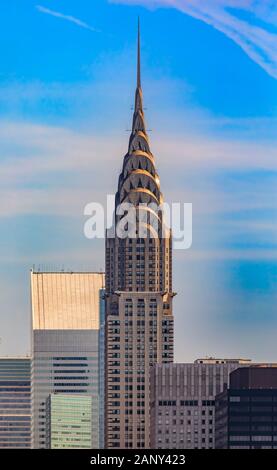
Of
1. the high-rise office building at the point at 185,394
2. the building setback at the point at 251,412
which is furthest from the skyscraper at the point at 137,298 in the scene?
the building setback at the point at 251,412

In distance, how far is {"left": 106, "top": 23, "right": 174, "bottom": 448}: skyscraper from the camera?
156875 mm

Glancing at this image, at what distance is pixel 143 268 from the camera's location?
6481 inches

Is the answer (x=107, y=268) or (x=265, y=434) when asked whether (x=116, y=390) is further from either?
(x=265, y=434)

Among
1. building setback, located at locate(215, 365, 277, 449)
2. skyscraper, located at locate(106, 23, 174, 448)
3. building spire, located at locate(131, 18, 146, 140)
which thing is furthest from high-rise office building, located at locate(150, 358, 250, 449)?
building spire, located at locate(131, 18, 146, 140)

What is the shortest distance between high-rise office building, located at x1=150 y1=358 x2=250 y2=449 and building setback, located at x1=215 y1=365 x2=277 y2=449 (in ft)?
30.7

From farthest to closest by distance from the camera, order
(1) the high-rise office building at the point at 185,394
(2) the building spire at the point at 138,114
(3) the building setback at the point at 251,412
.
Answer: (2) the building spire at the point at 138,114 → (1) the high-rise office building at the point at 185,394 → (3) the building setback at the point at 251,412

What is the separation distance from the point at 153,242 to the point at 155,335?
28.2ft

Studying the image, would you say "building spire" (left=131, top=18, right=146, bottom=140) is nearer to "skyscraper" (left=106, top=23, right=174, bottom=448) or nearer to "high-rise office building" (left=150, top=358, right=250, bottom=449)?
"skyscraper" (left=106, top=23, right=174, bottom=448)

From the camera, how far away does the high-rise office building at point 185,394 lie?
136 metres

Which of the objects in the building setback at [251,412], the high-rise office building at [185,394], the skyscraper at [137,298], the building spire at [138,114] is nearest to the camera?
the building setback at [251,412]

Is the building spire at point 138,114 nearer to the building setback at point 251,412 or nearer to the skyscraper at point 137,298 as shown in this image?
the skyscraper at point 137,298

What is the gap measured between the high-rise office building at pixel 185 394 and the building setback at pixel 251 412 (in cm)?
935
